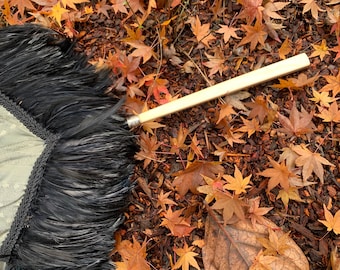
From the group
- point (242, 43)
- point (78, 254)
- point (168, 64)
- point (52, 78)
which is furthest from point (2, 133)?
point (242, 43)

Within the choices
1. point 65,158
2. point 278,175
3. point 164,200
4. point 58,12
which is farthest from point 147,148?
point 58,12

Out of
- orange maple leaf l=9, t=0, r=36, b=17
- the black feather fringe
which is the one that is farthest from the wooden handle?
orange maple leaf l=9, t=0, r=36, b=17

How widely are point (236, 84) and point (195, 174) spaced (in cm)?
29

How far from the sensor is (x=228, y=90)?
150 centimetres

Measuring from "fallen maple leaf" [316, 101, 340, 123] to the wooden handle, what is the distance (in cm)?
14

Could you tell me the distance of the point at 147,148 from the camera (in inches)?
61.6

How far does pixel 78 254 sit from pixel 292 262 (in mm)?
594

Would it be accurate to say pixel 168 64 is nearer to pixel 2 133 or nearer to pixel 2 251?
pixel 2 133

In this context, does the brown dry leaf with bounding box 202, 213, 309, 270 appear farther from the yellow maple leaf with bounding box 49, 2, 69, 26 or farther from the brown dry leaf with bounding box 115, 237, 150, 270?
the yellow maple leaf with bounding box 49, 2, 69, 26

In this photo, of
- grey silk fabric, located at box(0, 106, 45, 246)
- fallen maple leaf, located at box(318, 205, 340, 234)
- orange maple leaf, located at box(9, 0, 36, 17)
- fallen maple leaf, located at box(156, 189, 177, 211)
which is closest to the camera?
grey silk fabric, located at box(0, 106, 45, 246)

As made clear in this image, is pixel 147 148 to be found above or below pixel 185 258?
above

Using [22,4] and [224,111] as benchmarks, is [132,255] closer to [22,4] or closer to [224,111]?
[224,111]

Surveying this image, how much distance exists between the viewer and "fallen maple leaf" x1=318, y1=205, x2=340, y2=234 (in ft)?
4.68

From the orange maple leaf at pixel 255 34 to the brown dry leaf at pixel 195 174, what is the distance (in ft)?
1.29
